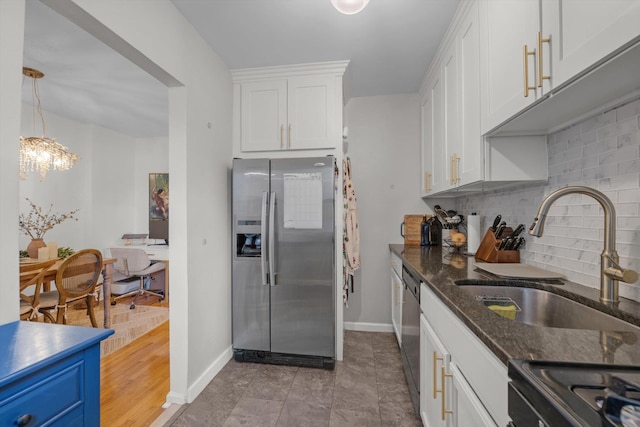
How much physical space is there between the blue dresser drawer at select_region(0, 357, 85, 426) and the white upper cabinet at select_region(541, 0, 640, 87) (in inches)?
65.6

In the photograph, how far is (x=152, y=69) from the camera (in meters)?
1.67

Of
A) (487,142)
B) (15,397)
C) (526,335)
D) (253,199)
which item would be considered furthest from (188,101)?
(526,335)

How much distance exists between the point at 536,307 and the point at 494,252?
1.73 ft

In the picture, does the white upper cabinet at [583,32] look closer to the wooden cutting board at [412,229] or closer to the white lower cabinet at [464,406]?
the white lower cabinet at [464,406]

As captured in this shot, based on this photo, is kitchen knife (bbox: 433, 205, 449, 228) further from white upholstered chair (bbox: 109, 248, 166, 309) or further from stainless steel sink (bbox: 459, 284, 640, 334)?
white upholstered chair (bbox: 109, 248, 166, 309)

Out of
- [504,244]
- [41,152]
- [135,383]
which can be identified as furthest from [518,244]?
[41,152]

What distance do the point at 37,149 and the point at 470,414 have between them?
4.25 meters

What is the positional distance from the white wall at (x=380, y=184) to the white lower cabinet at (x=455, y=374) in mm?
1508

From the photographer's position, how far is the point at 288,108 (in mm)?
2459

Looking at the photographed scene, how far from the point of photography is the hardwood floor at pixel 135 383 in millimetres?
1772

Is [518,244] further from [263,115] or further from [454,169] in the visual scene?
[263,115]

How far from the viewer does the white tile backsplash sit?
1003mm

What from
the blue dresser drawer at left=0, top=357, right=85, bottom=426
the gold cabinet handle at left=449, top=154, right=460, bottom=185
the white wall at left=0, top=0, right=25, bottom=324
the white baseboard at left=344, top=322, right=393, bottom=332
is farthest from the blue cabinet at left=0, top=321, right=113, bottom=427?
the white baseboard at left=344, top=322, right=393, bottom=332

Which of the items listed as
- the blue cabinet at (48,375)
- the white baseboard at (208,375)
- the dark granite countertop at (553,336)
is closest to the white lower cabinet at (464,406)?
the dark granite countertop at (553,336)
